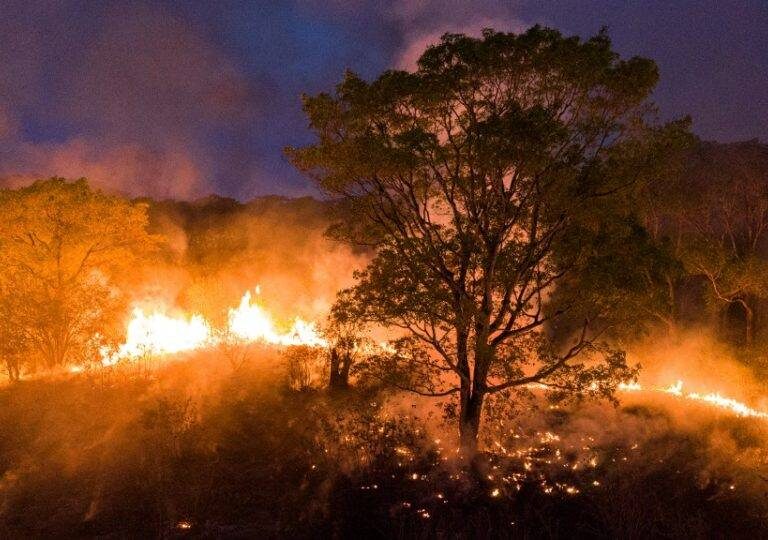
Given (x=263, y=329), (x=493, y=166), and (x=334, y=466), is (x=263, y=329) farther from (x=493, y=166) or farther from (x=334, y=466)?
(x=493, y=166)

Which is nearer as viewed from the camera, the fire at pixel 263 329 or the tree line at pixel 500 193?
the tree line at pixel 500 193

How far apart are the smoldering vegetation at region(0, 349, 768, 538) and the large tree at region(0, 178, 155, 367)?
12.6ft

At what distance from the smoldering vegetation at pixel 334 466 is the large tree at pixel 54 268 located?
3827 mm

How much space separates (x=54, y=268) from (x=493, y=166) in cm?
1787

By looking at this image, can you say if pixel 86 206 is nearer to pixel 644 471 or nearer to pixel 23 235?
pixel 23 235

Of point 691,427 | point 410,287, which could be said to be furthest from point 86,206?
point 691,427

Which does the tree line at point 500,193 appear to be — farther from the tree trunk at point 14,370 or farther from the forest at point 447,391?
the tree trunk at point 14,370

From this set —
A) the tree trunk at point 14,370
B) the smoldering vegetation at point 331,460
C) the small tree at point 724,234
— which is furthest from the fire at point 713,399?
the tree trunk at point 14,370

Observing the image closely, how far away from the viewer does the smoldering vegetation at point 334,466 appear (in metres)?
11.7

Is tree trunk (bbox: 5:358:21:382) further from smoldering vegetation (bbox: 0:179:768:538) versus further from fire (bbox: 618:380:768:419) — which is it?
fire (bbox: 618:380:768:419)

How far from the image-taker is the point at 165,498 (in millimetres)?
12070

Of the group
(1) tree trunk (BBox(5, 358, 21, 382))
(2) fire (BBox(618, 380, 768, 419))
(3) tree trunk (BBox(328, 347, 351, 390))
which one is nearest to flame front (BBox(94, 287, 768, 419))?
(2) fire (BBox(618, 380, 768, 419))

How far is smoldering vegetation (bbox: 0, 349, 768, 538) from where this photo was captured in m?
11.7

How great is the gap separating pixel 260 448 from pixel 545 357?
23.1ft
